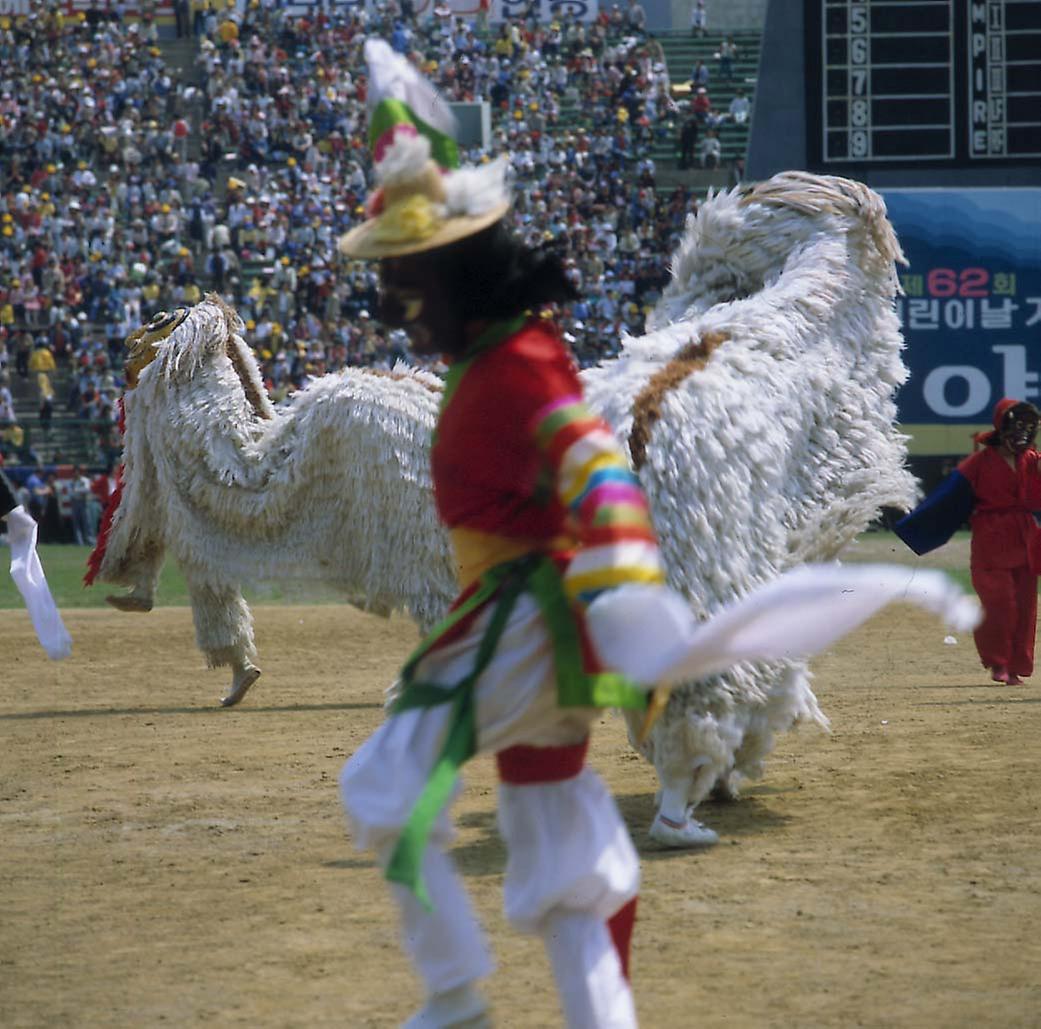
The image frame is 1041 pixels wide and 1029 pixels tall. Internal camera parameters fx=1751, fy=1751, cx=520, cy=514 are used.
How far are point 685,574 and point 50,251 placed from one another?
25.7 m

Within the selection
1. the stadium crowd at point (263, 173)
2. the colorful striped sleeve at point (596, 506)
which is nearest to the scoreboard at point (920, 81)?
the stadium crowd at point (263, 173)

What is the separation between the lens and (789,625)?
10.9 ft

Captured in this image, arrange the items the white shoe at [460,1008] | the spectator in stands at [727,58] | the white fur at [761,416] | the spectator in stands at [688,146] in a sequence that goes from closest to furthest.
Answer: the white shoe at [460,1008]
the white fur at [761,416]
the spectator in stands at [688,146]
the spectator in stands at [727,58]

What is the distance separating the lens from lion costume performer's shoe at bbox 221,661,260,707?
10.4 m

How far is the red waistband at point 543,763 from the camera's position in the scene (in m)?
3.70

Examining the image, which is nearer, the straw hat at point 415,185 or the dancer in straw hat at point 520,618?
the dancer in straw hat at point 520,618

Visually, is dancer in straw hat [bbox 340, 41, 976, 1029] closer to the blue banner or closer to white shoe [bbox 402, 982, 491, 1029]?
white shoe [bbox 402, 982, 491, 1029]

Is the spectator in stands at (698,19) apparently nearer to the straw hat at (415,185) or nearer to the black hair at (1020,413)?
the black hair at (1020,413)

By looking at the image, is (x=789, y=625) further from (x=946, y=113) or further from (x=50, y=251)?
(x=50, y=251)

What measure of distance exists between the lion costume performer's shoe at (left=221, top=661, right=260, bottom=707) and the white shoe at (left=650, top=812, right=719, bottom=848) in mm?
4615

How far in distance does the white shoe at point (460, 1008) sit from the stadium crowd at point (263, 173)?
23.0m

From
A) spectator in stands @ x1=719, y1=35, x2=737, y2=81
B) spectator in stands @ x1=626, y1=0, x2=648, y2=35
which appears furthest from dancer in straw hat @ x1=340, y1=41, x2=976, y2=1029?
spectator in stands @ x1=626, y1=0, x2=648, y2=35

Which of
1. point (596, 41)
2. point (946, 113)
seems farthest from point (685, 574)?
point (596, 41)

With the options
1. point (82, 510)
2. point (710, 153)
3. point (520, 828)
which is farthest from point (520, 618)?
point (710, 153)
